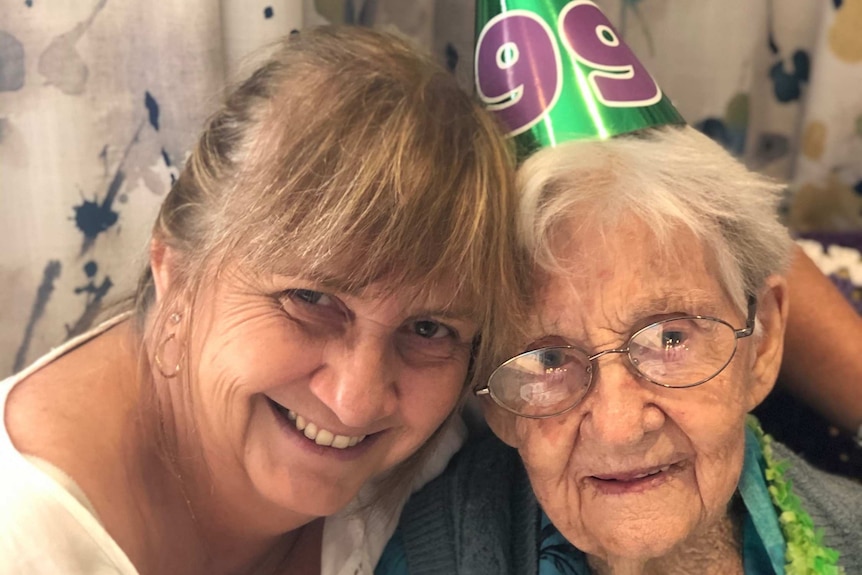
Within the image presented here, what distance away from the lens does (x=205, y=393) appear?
0.91m

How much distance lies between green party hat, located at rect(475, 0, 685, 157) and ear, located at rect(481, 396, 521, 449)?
1.11ft

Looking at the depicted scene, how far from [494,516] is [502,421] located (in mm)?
191

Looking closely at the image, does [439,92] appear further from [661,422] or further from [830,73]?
[830,73]

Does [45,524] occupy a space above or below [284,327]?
below

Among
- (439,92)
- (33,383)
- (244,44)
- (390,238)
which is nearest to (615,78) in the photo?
(439,92)

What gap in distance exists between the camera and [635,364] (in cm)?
94

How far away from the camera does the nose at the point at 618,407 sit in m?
0.92

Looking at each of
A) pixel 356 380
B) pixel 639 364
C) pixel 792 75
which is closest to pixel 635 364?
pixel 639 364

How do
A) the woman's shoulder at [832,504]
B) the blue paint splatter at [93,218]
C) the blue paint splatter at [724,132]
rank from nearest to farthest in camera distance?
the woman's shoulder at [832,504], the blue paint splatter at [93,218], the blue paint splatter at [724,132]

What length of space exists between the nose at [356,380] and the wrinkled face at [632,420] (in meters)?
0.20

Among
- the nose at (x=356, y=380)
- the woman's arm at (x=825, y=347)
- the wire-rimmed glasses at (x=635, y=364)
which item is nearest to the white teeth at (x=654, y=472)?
the wire-rimmed glasses at (x=635, y=364)

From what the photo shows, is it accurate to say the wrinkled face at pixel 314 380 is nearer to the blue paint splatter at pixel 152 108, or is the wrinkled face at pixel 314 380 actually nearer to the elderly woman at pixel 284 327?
the elderly woman at pixel 284 327

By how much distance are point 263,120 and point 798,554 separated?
35.8 inches

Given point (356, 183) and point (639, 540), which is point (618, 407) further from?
point (356, 183)
